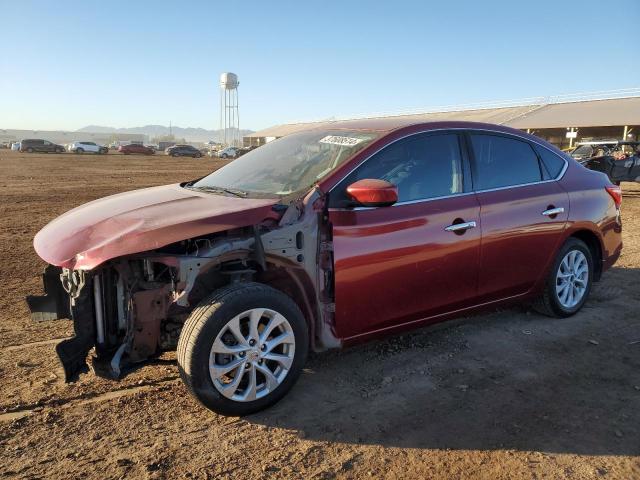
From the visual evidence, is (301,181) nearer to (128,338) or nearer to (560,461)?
(128,338)

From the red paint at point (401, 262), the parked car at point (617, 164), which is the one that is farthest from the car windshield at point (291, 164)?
the parked car at point (617, 164)

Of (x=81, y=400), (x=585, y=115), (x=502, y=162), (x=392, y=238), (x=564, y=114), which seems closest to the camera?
(x=81, y=400)

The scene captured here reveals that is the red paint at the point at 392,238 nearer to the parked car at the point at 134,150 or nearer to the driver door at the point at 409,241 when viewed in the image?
the driver door at the point at 409,241

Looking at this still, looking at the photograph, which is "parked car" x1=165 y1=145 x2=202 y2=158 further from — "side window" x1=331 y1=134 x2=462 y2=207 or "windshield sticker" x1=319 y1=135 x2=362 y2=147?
"side window" x1=331 y1=134 x2=462 y2=207

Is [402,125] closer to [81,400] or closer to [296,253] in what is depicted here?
[296,253]

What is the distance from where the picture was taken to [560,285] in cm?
465

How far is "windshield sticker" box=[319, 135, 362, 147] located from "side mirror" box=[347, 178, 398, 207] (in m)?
0.55

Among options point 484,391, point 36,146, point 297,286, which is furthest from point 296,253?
point 36,146

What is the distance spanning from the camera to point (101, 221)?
10.4 ft

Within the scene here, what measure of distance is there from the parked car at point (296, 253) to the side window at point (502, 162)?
1 centimetres

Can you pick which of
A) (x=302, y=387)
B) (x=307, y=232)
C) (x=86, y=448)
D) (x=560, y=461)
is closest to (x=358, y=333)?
(x=302, y=387)

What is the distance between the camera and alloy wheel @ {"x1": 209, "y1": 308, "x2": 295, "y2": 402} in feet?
9.58

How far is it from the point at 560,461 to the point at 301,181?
221 centimetres

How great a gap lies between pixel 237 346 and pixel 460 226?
1.77 meters
